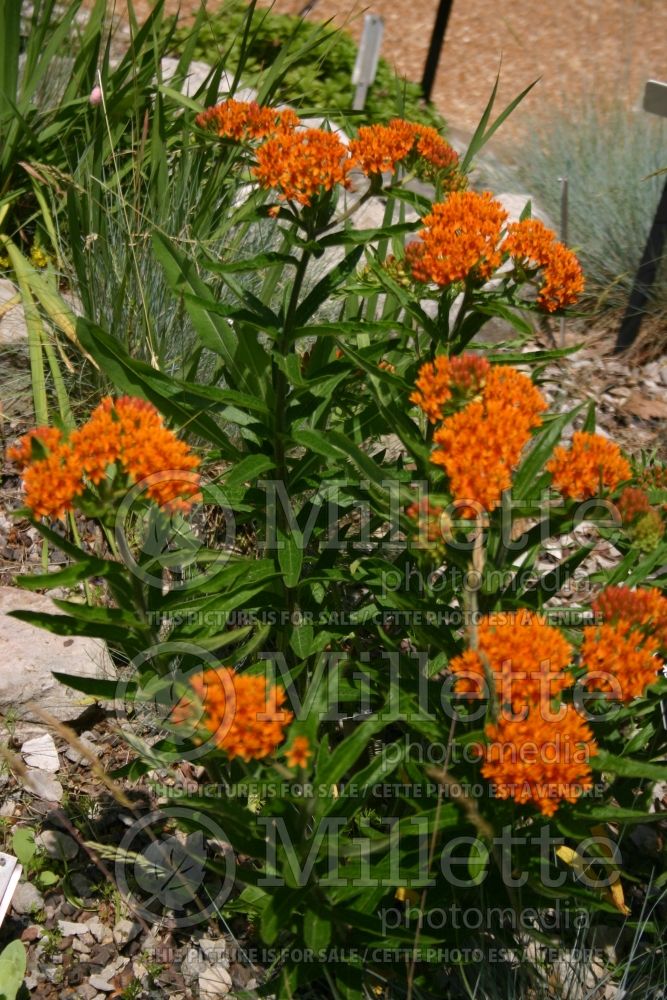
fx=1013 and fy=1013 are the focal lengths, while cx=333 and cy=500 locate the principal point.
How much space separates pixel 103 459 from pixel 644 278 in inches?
129

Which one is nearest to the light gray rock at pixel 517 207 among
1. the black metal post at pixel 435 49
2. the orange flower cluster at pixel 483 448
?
the black metal post at pixel 435 49

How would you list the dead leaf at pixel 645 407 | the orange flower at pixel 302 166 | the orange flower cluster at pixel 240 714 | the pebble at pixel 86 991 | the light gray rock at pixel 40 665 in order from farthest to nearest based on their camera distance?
the dead leaf at pixel 645 407 → the light gray rock at pixel 40 665 → the pebble at pixel 86 991 → the orange flower at pixel 302 166 → the orange flower cluster at pixel 240 714

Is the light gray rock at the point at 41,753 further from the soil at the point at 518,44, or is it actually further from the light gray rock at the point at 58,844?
the soil at the point at 518,44

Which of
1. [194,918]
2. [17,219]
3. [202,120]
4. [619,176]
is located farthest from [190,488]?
[619,176]

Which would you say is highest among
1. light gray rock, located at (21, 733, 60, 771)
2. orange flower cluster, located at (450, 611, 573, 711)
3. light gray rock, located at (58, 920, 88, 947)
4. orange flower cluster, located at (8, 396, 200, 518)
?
orange flower cluster, located at (8, 396, 200, 518)

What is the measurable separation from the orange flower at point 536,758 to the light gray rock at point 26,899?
1191 millimetres

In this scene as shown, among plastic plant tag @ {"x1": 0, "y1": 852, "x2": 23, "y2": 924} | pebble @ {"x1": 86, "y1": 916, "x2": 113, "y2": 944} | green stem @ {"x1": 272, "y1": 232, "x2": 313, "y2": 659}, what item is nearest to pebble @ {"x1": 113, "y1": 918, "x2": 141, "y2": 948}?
pebble @ {"x1": 86, "y1": 916, "x2": 113, "y2": 944}

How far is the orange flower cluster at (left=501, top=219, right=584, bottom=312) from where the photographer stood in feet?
6.53

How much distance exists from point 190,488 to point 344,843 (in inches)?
26.4

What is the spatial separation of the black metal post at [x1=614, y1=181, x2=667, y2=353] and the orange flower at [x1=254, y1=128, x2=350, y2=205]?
261 cm

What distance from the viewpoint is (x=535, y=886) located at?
1.73m

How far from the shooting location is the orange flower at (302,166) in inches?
71.5

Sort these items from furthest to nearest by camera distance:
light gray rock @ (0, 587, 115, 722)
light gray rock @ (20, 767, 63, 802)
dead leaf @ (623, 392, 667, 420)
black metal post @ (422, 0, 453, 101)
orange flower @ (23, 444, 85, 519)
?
black metal post @ (422, 0, 453, 101), dead leaf @ (623, 392, 667, 420), light gray rock @ (0, 587, 115, 722), light gray rock @ (20, 767, 63, 802), orange flower @ (23, 444, 85, 519)

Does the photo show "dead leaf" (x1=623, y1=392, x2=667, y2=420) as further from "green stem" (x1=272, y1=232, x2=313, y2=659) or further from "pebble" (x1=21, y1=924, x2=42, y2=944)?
"pebble" (x1=21, y1=924, x2=42, y2=944)
